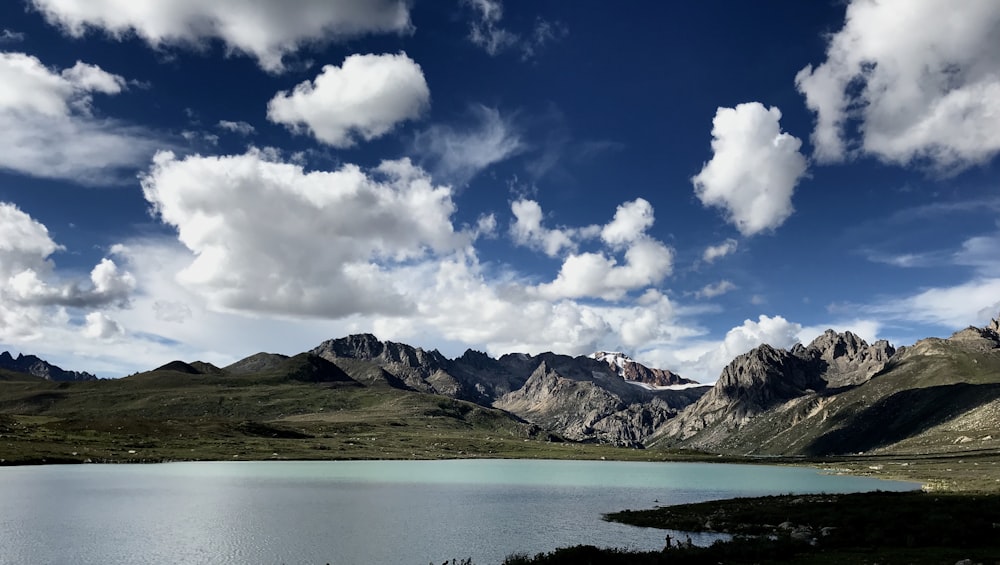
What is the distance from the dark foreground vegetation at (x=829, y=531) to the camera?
4088 centimetres

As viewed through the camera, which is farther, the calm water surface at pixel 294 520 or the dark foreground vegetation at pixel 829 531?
the calm water surface at pixel 294 520

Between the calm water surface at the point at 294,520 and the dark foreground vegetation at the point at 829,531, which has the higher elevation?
the dark foreground vegetation at the point at 829,531

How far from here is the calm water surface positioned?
51312 mm

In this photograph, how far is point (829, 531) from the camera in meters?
55.4

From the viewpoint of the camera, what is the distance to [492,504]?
298 ft

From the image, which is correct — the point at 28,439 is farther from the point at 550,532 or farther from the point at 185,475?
the point at 550,532

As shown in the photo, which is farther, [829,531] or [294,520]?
[294,520]

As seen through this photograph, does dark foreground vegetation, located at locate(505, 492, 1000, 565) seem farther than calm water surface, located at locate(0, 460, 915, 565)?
No

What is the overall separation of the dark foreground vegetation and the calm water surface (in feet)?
26.7

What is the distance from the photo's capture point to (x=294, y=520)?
7019cm

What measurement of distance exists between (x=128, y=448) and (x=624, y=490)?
16514 centimetres

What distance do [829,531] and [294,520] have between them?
2176 inches

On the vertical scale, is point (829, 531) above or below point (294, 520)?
above

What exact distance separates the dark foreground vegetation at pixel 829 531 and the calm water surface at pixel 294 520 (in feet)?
26.7
